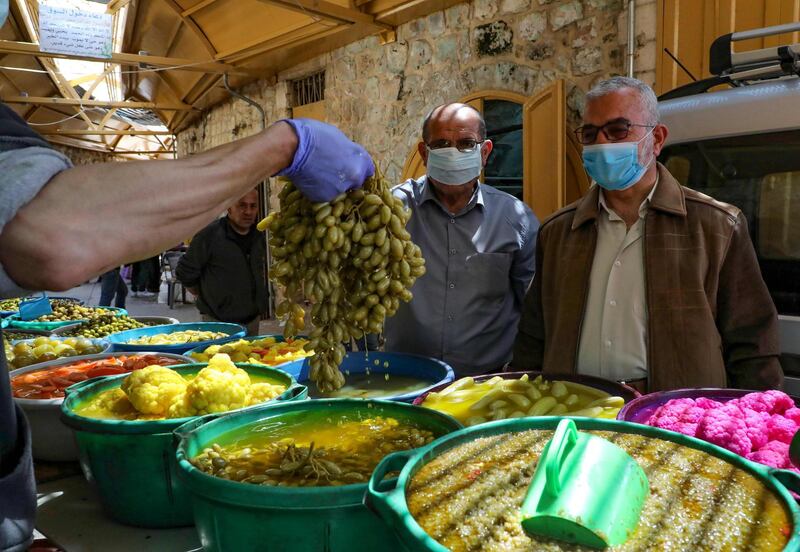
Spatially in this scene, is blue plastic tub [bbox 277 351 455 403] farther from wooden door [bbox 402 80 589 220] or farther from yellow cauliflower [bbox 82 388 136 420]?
wooden door [bbox 402 80 589 220]

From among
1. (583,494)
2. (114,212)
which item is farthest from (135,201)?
(583,494)

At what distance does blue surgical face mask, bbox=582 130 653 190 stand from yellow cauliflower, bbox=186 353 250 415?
1727 millimetres

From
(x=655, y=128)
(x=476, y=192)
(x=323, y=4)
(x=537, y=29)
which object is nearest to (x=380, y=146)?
(x=323, y=4)

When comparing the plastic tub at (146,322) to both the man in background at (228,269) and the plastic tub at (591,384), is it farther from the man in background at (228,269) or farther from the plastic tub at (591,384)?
the plastic tub at (591,384)

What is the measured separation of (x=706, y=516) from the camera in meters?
0.88

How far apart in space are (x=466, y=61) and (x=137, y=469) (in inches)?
212

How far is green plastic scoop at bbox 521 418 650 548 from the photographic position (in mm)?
788

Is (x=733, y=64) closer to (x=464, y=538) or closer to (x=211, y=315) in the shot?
(x=464, y=538)

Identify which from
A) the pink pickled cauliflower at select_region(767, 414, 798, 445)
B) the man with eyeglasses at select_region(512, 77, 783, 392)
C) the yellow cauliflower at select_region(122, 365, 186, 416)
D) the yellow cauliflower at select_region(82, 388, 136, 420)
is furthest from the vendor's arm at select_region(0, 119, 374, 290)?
the man with eyeglasses at select_region(512, 77, 783, 392)

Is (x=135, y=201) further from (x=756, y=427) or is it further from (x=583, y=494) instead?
(x=756, y=427)

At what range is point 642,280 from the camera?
2408 millimetres

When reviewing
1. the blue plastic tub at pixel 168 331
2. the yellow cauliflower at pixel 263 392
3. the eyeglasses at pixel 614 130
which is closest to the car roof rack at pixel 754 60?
the eyeglasses at pixel 614 130

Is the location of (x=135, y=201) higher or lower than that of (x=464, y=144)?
lower

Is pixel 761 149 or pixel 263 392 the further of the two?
pixel 761 149
